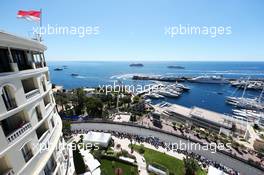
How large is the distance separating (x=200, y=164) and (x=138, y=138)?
16.9 metres

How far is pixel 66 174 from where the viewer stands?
20547mm

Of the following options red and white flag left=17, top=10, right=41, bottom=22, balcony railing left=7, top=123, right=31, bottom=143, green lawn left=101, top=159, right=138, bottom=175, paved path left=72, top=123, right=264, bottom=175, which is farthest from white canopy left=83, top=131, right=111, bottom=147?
red and white flag left=17, top=10, right=41, bottom=22

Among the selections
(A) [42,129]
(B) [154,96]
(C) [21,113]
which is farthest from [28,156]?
(B) [154,96]

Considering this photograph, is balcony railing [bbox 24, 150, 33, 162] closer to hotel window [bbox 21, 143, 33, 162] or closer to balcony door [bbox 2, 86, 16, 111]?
hotel window [bbox 21, 143, 33, 162]

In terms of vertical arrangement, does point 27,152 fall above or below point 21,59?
below

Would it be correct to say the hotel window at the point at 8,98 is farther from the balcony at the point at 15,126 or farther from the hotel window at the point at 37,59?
the hotel window at the point at 37,59

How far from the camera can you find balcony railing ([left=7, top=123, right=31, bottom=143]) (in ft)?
35.0

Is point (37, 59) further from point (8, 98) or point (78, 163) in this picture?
point (78, 163)

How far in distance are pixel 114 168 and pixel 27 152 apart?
24123mm

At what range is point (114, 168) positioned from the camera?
33281 millimetres

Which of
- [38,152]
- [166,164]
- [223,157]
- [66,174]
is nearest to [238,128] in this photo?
[223,157]

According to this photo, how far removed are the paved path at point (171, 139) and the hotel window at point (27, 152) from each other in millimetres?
38643

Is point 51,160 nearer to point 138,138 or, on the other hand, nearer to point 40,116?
point 40,116

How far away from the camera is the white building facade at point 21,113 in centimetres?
1059
